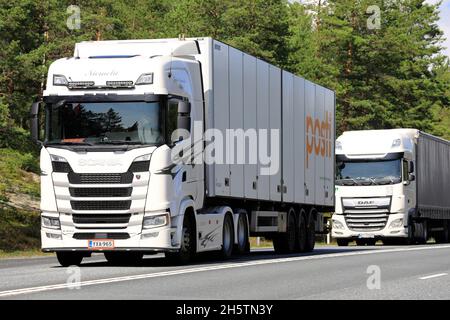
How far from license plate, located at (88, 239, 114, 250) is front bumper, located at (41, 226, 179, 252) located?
5 centimetres

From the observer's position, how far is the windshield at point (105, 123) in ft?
63.0

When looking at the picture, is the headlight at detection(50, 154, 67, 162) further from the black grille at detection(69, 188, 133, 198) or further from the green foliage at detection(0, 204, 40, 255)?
the green foliage at detection(0, 204, 40, 255)

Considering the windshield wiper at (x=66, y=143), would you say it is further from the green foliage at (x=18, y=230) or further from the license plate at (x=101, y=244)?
the green foliage at (x=18, y=230)

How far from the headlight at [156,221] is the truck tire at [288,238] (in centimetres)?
802

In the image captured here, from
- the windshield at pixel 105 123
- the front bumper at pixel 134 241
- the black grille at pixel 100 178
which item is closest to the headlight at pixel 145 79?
the windshield at pixel 105 123

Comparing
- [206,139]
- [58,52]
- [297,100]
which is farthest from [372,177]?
[206,139]

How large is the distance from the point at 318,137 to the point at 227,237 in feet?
26.5

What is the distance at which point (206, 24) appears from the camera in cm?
6222

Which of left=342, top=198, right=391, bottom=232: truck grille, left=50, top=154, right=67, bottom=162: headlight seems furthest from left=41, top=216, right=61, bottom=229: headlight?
left=342, top=198, right=391, bottom=232: truck grille

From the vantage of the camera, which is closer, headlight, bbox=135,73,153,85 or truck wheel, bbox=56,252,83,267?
headlight, bbox=135,73,153,85

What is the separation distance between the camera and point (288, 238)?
27.2m

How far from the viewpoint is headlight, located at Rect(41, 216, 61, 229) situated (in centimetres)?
1947

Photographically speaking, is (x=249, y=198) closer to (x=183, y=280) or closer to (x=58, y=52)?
(x=183, y=280)

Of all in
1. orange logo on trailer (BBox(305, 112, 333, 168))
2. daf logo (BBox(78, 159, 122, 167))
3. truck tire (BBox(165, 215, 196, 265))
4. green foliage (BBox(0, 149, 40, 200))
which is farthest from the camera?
green foliage (BBox(0, 149, 40, 200))
